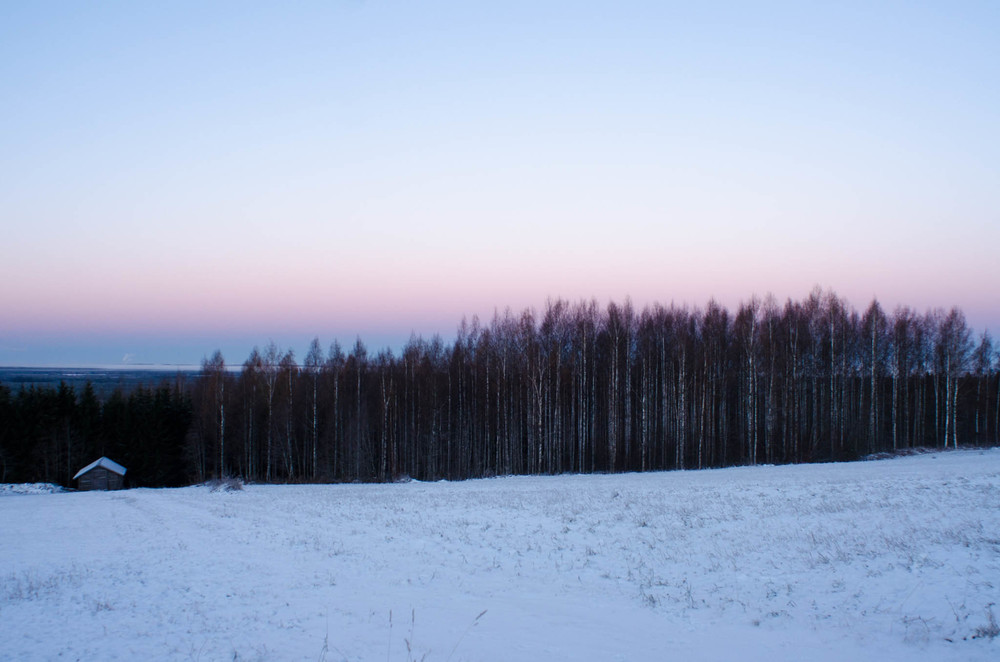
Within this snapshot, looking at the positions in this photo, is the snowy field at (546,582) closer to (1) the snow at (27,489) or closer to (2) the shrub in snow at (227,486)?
(2) the shrub in snow at (227,486)

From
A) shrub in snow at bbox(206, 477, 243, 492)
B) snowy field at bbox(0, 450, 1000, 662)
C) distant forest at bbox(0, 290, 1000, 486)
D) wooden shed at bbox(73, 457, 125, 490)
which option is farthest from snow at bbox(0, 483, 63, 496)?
snowy field at bbox(0, 450, 1000, 662)

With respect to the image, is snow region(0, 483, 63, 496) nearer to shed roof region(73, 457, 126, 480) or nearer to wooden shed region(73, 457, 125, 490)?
shed roof region(73, 457, 126, 480)

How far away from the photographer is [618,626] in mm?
9391

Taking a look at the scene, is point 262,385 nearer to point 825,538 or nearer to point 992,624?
point 825,538

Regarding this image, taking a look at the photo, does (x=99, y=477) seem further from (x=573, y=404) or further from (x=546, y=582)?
(x=546, y=582)

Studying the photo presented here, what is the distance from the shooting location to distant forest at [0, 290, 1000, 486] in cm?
4603

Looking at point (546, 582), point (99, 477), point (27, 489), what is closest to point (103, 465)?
point (99, 477)

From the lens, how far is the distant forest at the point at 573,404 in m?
46.0

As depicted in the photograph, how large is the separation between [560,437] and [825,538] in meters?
32.8

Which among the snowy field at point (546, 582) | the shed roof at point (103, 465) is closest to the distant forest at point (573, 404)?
the shed roof at point (103, 465)

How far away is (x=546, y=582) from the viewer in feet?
40.0

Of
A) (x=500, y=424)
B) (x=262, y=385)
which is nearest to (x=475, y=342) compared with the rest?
(x=500, y=424)

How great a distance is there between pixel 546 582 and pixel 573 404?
113ft

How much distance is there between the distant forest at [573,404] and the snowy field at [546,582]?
25711 millimetres
